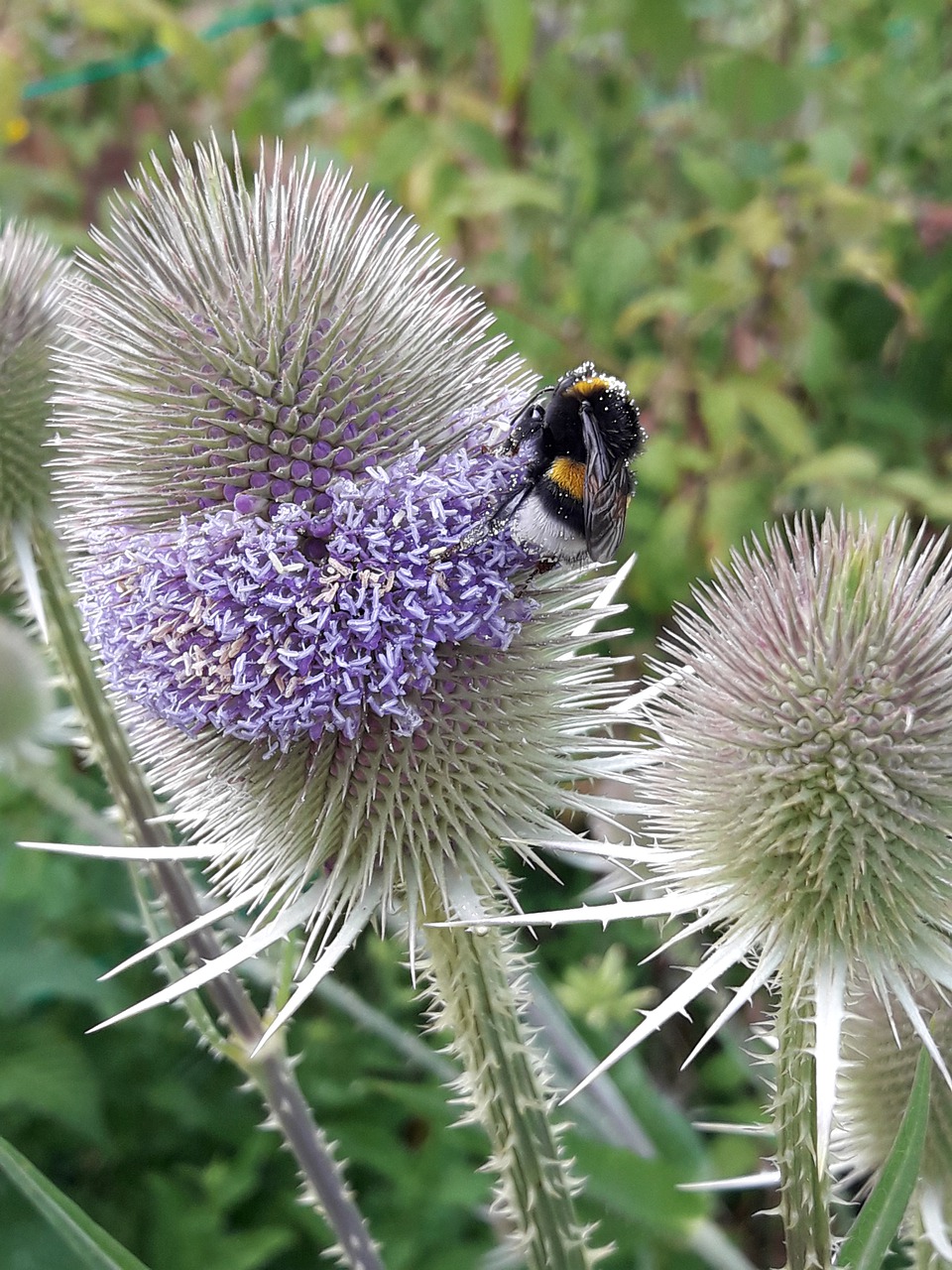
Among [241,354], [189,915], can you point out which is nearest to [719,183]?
[241,354]

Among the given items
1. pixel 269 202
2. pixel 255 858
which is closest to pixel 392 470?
pixel 269 202

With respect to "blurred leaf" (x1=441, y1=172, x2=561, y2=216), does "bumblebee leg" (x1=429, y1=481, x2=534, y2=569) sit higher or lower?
lower

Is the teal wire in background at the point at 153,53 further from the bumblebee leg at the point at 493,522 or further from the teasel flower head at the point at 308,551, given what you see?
the bumblebee leg at the point at 493,522

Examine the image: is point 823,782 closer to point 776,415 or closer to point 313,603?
point 313,603

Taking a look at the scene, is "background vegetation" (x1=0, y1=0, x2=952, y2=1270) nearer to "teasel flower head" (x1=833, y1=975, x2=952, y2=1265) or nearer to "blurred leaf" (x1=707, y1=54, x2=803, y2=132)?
"blurred leaf" (x1=707, y1=54, x2=803, y2=132)

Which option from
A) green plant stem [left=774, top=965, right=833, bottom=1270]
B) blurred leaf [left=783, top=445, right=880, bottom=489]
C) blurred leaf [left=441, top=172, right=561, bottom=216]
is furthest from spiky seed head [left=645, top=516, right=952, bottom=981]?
blurred leaf [left=441, top=172, right=561, bottom=216]
